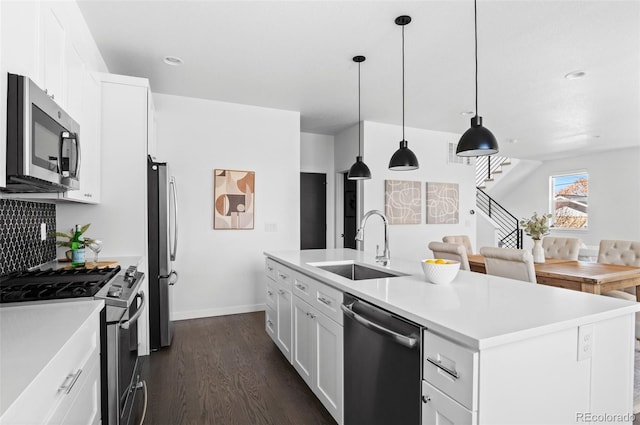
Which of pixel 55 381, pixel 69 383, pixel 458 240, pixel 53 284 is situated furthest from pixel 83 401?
pixel 458 240

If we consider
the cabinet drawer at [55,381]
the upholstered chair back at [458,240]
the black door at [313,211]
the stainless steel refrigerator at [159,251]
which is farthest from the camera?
the black door at [313,211]

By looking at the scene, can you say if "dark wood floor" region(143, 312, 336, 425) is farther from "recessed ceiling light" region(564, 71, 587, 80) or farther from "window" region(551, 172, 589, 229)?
"window" region(551, 172, 589, 229)

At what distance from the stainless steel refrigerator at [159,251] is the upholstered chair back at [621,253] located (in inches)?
193

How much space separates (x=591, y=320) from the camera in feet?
4.25

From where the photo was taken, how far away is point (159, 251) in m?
3.23

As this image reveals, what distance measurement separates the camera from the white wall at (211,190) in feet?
13.9

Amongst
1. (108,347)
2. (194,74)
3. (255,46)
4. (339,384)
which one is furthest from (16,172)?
(194,74)

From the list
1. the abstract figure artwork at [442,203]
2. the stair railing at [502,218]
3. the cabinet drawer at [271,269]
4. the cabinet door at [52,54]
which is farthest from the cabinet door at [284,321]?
the stair railing at [502,218]

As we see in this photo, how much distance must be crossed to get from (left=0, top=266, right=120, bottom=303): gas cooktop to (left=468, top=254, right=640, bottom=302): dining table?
353 cm

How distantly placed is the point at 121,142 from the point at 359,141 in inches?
136

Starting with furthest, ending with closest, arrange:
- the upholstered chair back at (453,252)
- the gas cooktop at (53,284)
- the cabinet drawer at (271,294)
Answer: the upholstered chair back at (453,252) → the cabinet drawer at (271,294) → the gas cooktop at (53,284)

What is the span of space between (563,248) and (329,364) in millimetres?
3922

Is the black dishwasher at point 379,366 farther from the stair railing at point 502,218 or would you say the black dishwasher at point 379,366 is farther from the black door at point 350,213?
the stair railing at point 502,218

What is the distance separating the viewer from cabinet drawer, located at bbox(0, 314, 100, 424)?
81 centimetres
